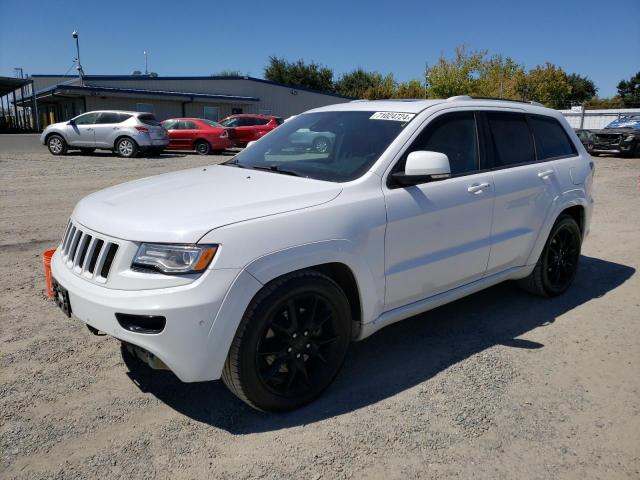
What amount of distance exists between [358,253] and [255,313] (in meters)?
0.74

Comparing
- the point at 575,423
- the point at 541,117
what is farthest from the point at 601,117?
the point at 575,423

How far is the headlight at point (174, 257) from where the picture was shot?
2547mm

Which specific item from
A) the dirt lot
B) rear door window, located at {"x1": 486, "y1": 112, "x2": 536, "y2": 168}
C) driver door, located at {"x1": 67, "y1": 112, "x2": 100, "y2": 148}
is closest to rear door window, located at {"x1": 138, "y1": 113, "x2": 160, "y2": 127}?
driver door, located at {"x1": 67, "y1": 112, "x2": 100, "y2": 148}

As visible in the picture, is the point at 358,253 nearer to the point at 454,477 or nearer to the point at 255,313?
the point at 255,313

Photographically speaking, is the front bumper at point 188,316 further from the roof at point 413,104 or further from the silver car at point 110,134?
the silver car at point 110,134

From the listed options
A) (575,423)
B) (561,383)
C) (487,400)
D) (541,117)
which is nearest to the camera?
(575,423)

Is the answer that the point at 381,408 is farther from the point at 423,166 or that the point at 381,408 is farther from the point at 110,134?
the point at 110,134

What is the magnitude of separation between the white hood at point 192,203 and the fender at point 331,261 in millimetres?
245

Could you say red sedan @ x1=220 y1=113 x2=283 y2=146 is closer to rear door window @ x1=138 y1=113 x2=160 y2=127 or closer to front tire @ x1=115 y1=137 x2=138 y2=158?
rear door window @ x1=138 y1=113 x2=160 y2=127

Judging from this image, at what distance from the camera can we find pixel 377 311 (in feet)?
10.7

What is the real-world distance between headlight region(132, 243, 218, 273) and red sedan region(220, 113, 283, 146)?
19372 mm

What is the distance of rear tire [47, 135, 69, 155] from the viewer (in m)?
18.1

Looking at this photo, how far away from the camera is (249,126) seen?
2181cm

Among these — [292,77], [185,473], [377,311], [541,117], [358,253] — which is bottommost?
[185,473]
